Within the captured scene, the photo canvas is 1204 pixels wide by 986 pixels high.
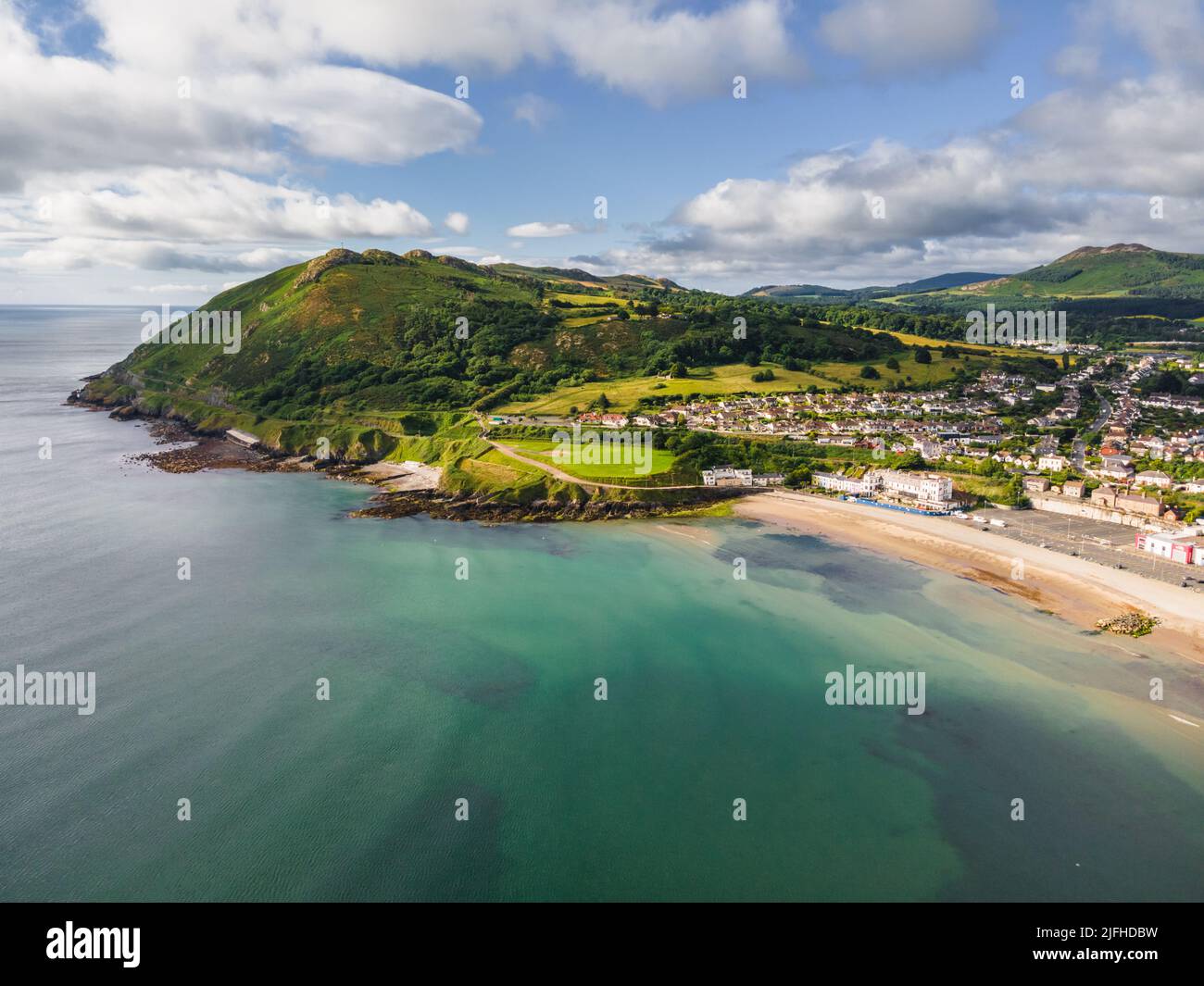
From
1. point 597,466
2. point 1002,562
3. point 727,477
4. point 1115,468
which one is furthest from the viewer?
point 727,477

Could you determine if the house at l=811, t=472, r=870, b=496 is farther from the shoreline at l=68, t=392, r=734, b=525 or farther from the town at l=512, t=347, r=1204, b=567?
the shoreline at l=68, t=392, r=734, b=525

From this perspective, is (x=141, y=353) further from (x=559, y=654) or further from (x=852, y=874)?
(x=852, y=874)

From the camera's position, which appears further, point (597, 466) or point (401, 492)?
point (401, 492)


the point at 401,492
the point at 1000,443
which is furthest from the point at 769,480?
the point at 401,492

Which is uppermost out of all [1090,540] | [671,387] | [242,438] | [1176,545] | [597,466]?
[671,387]

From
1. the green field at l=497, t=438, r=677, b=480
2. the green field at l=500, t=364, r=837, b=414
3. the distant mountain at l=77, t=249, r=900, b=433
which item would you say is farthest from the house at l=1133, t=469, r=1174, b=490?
the distant mountain at l=77, t=249, r=900, b=433

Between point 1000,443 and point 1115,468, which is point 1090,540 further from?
point 1000,443
